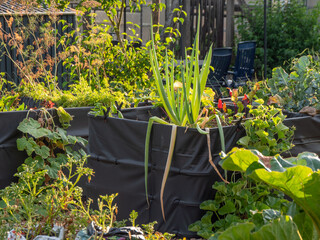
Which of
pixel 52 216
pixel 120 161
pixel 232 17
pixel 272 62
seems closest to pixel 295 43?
pixel 272 62

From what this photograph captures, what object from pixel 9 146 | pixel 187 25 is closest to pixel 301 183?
pixel 9 146

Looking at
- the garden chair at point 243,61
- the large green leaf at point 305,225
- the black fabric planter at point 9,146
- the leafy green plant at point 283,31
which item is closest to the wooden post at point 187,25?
the leafy green plant at point 283,31

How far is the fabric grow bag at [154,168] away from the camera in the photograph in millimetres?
2986

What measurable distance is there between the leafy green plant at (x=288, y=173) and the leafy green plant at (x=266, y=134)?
0.95 metres

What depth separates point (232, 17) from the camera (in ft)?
40.7

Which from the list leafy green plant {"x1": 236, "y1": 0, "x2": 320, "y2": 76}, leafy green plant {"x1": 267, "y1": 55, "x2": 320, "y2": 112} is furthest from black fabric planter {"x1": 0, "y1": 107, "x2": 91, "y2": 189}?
leafy green plant {"x1": 236, "y1": 0, "x2": 320, "y2": 76}

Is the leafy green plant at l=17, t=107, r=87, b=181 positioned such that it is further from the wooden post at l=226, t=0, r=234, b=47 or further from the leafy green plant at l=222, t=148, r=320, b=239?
the wooden post at l=226, t=0, r=234, b=47

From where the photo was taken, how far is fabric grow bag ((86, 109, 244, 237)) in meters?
2.99

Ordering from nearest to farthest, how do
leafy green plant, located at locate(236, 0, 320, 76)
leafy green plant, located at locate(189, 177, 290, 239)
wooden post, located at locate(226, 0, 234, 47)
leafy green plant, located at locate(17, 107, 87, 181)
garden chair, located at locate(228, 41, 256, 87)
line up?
leafy green plant, located at locate(189, 177, 290, 239) < leafy green plant, located at locate(17, 107, 87, 181) < garden chair, located at locate(228, 41, 256, 87) < leafy green plant, located at locate(236, 0, 320, 76) < wooden post, located at locate(226, 0, 234, 47)

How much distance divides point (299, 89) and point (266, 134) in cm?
85

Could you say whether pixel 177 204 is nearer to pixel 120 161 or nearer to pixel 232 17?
pixel 120 161

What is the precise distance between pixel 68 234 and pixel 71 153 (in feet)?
4.99

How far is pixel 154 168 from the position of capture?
3.12 meters

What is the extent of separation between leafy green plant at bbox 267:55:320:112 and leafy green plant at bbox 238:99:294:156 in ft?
1.71
